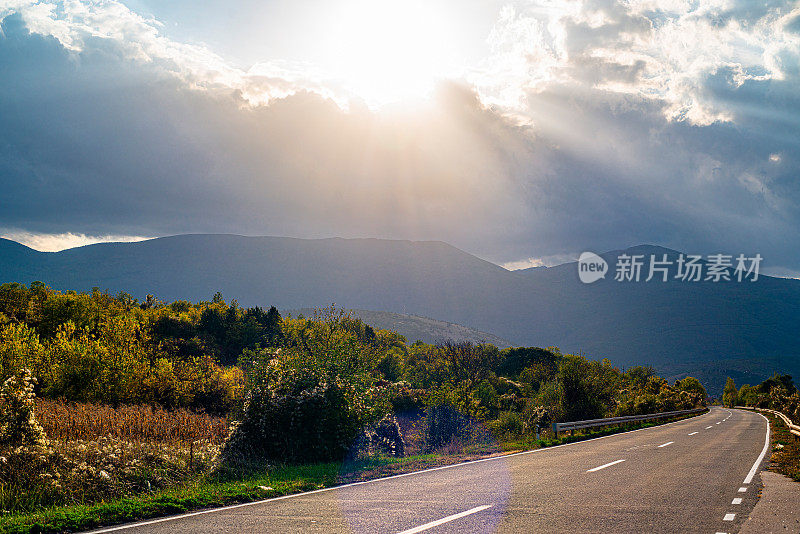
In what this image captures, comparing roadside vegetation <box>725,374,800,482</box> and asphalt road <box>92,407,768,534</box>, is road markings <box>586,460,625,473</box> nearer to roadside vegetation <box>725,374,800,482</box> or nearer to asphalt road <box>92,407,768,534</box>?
asphalt road <box>92,407,768,534</box>

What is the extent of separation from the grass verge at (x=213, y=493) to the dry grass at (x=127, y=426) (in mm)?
5432

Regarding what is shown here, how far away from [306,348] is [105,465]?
10953mm

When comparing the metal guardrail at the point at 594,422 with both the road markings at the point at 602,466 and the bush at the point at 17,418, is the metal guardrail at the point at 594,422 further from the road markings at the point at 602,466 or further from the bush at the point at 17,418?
the bush at the point at 17,418

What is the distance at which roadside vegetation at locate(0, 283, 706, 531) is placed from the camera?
449 inches

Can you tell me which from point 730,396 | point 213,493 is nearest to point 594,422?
point 213,493

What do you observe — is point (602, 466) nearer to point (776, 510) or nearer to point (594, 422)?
point (776, 510)

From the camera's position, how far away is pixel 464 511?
8625 millimetres

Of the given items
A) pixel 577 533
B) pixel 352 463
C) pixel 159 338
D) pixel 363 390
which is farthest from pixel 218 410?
pixel 577 533

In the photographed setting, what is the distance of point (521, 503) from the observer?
9.31 metres

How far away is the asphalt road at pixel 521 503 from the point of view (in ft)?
25.6

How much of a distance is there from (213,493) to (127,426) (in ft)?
35.1

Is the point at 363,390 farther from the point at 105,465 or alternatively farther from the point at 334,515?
the point at 334,515

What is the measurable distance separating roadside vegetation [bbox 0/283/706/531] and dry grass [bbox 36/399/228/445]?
7 cm

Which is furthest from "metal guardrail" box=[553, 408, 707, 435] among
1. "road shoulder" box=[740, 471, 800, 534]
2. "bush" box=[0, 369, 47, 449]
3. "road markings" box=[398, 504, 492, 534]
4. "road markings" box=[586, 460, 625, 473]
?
"bush" box=[0, 369, 47, 449]
